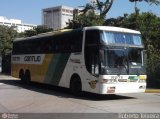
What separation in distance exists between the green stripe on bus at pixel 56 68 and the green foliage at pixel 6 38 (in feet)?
82.6

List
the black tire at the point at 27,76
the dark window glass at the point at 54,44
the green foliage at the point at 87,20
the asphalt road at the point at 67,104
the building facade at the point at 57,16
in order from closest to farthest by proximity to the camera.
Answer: the asphalt road at the point at 67,104 → the dark window glass at the point at 54,44 → the black tire at the point at 27,76 → the green foliage at the point at 87,20 → the building facade at the point at 57,16

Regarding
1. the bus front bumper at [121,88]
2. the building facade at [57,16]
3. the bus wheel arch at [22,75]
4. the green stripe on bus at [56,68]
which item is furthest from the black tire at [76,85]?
the building facade at [57,16]

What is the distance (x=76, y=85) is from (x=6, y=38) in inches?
1234

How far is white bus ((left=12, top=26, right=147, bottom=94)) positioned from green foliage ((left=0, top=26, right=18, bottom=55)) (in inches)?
1036

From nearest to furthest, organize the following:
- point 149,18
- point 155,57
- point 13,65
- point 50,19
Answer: point 155,57 → point 13,65 → point 149,18 → point 50,19

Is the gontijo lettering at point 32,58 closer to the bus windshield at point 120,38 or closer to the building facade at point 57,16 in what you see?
the bus windshield at point 120,38

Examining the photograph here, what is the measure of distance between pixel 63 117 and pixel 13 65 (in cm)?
1725

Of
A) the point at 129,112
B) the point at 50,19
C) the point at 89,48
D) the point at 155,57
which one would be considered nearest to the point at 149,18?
the point at 155,57

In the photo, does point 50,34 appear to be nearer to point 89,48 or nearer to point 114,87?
point 89,48

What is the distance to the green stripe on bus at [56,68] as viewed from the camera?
21.2 metres

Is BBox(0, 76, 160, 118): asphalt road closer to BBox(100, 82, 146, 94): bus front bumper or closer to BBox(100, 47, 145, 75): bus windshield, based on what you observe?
BBox(100, 82, 146, 94): bus front bumper

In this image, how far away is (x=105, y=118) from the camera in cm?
1277

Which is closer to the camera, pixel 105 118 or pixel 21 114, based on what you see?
pixel 105 118

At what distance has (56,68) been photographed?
22.1 meters
